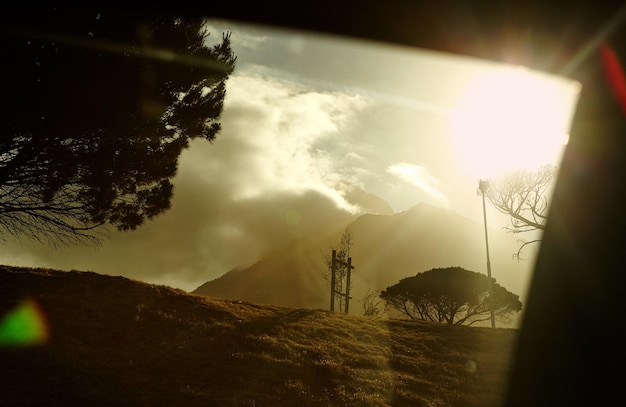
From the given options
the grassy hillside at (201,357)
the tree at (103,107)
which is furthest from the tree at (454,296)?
the tree at (103,107)

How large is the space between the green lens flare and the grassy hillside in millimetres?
63

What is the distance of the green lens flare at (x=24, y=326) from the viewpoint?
355 inches

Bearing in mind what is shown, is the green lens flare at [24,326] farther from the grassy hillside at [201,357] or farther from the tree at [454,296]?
the tree at [454,296]

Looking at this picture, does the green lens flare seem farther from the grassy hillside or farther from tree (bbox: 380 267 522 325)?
tree (bbox: 380 267 522 325)

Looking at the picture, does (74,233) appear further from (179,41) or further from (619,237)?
(619,237)

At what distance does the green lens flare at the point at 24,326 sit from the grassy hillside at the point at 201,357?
0.06m

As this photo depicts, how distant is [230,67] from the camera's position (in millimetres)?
12820

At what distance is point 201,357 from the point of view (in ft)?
33.2

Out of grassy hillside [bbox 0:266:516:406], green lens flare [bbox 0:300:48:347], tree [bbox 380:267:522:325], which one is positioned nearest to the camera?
grassy hillside [bbox 0:266:516:406]

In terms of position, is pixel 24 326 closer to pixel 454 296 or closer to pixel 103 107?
pixel 103 107

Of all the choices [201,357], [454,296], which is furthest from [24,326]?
[454,296]

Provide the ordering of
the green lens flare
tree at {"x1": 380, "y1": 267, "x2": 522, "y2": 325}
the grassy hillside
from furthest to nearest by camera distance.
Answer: tree at {"x1": 380, "y1": 267, "x2": 522, "y2": 325}, the green lens flare, the grassy hillside

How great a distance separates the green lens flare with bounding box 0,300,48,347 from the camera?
9.02 metres

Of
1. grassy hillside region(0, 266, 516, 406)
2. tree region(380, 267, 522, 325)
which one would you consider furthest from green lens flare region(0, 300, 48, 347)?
tree region(380, 267, 522, 325)
